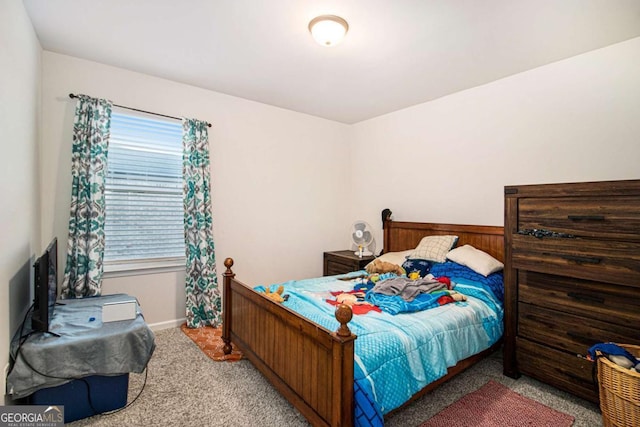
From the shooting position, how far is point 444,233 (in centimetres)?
350

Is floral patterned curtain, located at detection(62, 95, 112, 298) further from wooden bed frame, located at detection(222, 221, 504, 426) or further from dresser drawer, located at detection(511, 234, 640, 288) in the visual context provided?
dresser drawer, located at detection(511, 234, 640, 288)

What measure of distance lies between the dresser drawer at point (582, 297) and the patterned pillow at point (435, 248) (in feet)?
2.90

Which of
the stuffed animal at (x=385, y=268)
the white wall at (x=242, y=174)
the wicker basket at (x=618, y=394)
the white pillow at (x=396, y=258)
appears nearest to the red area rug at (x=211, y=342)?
the white wall at (x=242, y=174)

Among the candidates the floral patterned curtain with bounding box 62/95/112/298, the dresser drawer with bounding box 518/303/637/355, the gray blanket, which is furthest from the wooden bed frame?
the floral patterned curtain with bounding box 62/95/112/298

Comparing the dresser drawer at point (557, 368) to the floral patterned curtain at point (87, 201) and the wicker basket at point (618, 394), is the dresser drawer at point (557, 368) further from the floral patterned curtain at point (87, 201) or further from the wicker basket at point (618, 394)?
the floral patterned curtain at point (87, 201)

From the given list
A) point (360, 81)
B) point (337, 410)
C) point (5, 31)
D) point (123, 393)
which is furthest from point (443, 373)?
point (5, 31)

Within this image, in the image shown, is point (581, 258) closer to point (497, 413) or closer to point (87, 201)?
point (497, 413)

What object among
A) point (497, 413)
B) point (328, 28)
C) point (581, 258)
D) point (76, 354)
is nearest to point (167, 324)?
point (76, 354)

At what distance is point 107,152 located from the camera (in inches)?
112

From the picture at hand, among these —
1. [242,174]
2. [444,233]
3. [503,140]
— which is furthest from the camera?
[242,174]

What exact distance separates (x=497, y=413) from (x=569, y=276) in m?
1.02

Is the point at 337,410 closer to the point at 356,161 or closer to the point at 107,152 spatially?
the point at 107,152

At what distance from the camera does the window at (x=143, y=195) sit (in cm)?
301

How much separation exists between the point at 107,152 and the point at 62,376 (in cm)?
192
